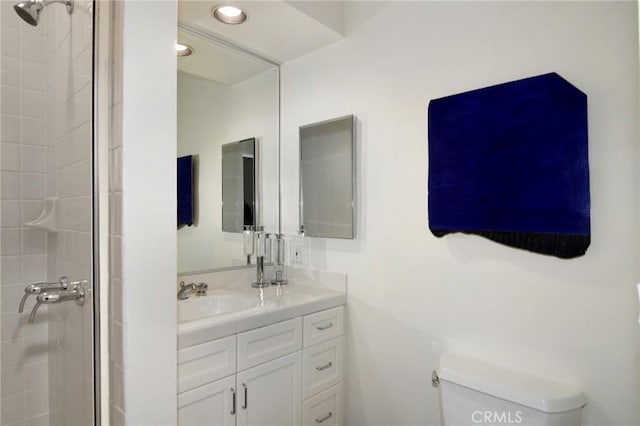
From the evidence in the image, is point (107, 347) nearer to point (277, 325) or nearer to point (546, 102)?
point (277, 325)

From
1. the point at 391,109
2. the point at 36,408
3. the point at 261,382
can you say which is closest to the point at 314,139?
the point at 391,109

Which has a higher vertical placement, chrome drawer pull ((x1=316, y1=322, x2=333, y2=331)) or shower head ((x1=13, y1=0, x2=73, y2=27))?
shower head ((x1=13, y1=0, x2=73, y2=27))

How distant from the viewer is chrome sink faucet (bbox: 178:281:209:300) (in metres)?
1.78

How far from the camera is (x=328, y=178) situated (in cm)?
199

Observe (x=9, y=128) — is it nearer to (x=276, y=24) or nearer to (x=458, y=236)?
(x=276, y=24)

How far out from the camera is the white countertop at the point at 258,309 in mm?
1304

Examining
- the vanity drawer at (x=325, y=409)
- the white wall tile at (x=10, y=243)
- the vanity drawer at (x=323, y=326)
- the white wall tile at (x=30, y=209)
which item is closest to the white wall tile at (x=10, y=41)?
the white wall tile at (x=30, y=209)

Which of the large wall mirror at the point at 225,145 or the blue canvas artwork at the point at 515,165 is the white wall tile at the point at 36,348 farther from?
the blue canvas artwork at the point at 515,165

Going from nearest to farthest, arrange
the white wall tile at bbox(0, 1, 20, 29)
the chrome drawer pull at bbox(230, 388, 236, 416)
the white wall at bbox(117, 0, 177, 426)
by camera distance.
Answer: the white wall at bbox(117, 0, 177, 426) < the chrome drawer pull at bbox(230, 388, 236, 416) < the white wall tile at bbox(0, 1, 20, 29)

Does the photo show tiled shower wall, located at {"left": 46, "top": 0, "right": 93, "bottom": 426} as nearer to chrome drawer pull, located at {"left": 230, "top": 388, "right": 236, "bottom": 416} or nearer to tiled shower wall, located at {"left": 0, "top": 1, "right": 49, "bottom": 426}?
tiled shower wall, located at {"left": 0, "top": 1, "right": 49, "bottom": 426}

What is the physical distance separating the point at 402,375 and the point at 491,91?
50.9 inches

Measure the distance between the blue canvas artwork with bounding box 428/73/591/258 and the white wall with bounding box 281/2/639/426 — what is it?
0.05m

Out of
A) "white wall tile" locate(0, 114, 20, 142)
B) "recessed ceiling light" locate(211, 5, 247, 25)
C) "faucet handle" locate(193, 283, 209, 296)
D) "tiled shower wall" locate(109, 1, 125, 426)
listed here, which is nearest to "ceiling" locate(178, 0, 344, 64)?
"recessed ceiling light" locate(211, 5, 247, 25)

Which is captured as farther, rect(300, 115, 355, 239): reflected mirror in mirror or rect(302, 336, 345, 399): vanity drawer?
rect(300, 115, 355, 239): reflected mirror in mirror
